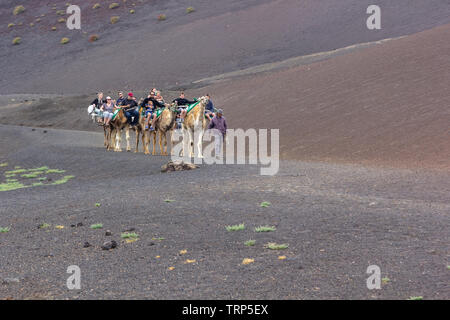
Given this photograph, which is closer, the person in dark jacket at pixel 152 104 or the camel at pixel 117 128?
the person in dark jacket at pixel 152 104

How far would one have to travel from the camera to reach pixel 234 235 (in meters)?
12.1

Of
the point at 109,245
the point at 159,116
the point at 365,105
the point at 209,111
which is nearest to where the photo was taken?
the point at 109,245

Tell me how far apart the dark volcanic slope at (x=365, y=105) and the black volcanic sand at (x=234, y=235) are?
4.77 metres

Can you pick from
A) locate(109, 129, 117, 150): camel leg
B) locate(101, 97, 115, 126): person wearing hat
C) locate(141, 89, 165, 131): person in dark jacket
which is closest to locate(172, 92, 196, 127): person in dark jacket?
locate(141, 89, 165, 131): person in dark jacket

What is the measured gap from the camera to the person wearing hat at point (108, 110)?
30400 mm

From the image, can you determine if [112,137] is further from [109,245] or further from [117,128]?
[109,245]

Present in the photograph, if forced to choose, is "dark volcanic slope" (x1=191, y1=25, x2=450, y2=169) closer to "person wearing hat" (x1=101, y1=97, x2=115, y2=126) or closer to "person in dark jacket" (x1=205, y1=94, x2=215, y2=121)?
"person in dark jacket" (x1=205, y1=94, x2=215, y2=121)

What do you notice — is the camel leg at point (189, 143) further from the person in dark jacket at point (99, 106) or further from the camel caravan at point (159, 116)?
the person in dark jacket at point (99, 106)

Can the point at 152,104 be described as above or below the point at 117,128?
above

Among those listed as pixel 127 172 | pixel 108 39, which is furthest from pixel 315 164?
pixel 108 39

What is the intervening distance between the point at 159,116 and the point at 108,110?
4198 millimetres

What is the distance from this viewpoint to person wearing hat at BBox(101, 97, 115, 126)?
1197 inches

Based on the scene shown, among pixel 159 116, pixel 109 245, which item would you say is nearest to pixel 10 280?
pixel 109 245

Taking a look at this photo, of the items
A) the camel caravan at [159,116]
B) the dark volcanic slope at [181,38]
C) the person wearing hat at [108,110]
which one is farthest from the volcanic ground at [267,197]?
the dark volcanic slope at [181,38]
